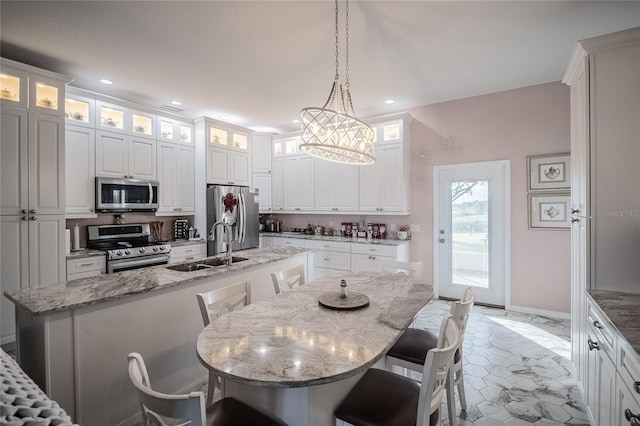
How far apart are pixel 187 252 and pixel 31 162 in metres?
2.04

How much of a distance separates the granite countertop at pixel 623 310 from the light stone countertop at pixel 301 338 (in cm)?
90

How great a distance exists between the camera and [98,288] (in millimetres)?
1926

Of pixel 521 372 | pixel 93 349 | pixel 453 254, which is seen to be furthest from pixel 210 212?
pixel 521 372

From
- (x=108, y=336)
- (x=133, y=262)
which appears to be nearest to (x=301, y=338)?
(x=108, y=336)

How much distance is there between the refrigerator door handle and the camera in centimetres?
494

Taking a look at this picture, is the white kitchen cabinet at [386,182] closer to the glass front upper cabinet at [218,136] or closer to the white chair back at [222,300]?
the glass front upper cabinet at [218,136]

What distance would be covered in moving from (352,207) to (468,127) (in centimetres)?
201

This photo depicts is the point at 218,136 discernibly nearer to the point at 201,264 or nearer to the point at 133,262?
the point at 133,262

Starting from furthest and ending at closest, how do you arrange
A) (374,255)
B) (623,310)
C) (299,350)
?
(374,255)
(623,310)
(299,350)

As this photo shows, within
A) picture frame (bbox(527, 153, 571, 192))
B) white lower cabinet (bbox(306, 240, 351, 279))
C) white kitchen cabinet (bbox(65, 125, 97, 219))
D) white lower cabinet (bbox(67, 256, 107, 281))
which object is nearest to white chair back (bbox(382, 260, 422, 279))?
white lower cabinet (bbox(306, 240, 351, 279))

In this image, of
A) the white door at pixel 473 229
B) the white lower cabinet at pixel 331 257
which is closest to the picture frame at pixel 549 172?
the white door at pixel 473 229

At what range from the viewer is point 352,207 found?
16.2 ft

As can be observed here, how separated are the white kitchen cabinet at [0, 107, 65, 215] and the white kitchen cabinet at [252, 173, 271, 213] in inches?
118

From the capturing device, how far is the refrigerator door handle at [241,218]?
16.2ft
